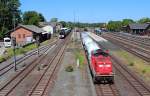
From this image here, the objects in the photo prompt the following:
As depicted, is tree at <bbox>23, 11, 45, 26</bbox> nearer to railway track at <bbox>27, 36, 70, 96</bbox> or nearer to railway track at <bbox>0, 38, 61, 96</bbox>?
railway track at <bbox>0, 38, 61, 96</bbox>

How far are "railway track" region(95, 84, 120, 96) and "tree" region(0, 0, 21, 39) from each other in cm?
7055

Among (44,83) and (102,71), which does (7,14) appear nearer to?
(44,83)

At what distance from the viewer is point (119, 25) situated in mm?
193750

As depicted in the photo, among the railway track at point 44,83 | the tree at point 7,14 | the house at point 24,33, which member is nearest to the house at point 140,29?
the tree at point 7,14

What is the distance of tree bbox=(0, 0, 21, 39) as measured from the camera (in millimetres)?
97838

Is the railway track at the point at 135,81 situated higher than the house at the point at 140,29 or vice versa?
the house at the point at 140,29

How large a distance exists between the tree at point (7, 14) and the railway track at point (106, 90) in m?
70.6

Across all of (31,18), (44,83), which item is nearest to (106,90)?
(44,83)

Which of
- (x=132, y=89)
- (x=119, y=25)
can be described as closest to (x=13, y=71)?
(x=132, y=89)

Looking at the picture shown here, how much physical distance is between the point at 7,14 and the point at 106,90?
262ft

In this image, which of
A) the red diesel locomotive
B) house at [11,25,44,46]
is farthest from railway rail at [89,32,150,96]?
house at [11,25,44,46]

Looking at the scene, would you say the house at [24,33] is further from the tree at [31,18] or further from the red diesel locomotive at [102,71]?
the red diesel locomotive at [102,71]

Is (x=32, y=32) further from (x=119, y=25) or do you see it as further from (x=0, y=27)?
(x=119, y=25)

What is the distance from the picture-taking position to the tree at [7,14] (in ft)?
321
